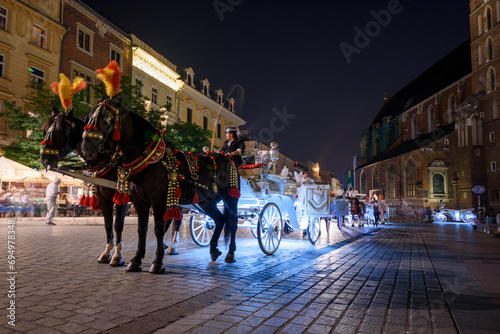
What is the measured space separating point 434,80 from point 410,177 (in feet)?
57.6

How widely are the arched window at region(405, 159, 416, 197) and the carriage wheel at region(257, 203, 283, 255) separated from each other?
44.7 m

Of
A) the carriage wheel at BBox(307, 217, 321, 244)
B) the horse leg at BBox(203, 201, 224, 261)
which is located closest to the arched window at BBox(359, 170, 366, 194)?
the carriage wheel at BBox(307, 217, 321, 244)

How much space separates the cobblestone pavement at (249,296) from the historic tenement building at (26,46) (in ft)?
59.5

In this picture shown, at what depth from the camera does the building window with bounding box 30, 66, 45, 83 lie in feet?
72.0

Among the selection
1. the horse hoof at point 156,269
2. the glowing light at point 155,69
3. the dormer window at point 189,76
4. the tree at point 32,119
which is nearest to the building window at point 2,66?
the tree at point 32,119

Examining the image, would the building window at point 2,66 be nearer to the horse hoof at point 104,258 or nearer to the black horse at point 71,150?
the black horse at point 71,150

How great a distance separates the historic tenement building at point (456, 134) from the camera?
3972 cm

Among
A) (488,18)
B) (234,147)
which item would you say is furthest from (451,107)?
(234,147)

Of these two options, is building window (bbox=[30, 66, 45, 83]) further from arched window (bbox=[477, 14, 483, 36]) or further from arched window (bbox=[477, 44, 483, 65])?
arched window (bbox=[477, 14, 483, 36])

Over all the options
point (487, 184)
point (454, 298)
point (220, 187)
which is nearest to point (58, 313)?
point (220, 187)

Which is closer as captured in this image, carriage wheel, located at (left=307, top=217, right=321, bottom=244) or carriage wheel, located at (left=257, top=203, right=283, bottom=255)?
carriage wheel, located at (left=257, top=203, right=283, bottom=255)

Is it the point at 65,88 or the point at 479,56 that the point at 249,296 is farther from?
A: the point at 479,56

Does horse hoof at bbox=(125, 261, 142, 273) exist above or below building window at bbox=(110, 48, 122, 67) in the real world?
below

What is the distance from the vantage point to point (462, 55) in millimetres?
51750
